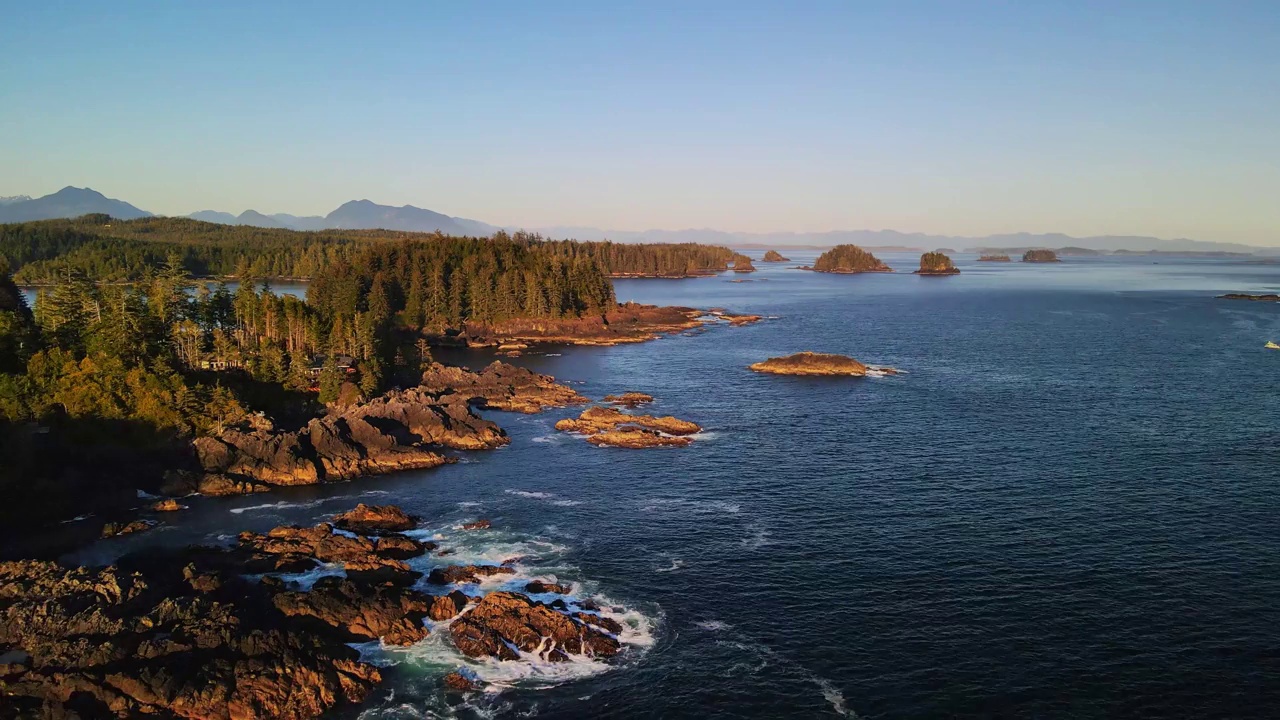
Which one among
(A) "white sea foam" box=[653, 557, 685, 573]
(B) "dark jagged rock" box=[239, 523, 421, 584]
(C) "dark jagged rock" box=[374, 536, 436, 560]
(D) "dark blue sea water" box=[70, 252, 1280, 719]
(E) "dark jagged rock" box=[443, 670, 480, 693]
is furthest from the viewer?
(C) "dark jagged rock" box=[374, 536, 436, 560]

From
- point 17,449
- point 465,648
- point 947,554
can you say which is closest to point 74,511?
point 17,449

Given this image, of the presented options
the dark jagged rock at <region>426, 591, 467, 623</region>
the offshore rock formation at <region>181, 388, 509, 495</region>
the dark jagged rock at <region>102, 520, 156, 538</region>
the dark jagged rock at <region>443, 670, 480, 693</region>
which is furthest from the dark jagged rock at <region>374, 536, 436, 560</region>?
the offshore rock formation at <region>181, 388, 509, 495</region>

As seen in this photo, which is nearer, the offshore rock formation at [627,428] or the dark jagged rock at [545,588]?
the dark jagged rock at [545,588]

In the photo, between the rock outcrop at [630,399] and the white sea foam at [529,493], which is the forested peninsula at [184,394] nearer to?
the white sea foam at [529,493]

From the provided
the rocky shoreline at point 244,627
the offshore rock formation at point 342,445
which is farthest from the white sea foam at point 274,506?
the rocky shoreline at point 244,627

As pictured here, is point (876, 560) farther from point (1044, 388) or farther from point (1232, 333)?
point (1232, 333)

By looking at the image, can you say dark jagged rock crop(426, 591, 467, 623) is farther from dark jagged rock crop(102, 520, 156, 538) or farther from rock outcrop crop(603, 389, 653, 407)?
rock outcrop crop(603, 389, 653, 407)

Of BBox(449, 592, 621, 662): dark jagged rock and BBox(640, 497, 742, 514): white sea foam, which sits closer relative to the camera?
BBox(449, 592, 621, 662): dark jagged rock
